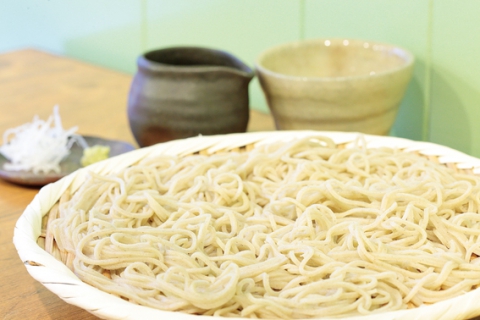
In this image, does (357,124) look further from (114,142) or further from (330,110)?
(114,142)

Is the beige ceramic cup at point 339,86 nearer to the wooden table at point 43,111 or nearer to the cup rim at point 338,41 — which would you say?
the cup rim at point 338,41

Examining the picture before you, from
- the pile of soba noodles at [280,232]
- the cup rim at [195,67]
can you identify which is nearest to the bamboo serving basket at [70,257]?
the pile of soba noodles at [280,232]

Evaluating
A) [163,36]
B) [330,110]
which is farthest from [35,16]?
[330,110]

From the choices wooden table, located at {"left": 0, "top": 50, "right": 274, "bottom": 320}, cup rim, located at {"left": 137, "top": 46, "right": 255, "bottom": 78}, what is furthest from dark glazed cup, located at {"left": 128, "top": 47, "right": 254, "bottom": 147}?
wooden table, located at {"left": 0, "top": 50, "right": 274, "bottom": 320}

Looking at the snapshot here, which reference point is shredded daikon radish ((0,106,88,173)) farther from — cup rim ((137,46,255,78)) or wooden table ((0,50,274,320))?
cup rim ((137,46,255,78))

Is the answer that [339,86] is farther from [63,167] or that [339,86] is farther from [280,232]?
[63,167]

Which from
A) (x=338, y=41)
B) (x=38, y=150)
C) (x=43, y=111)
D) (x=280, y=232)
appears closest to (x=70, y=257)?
(x=280, y=232)
